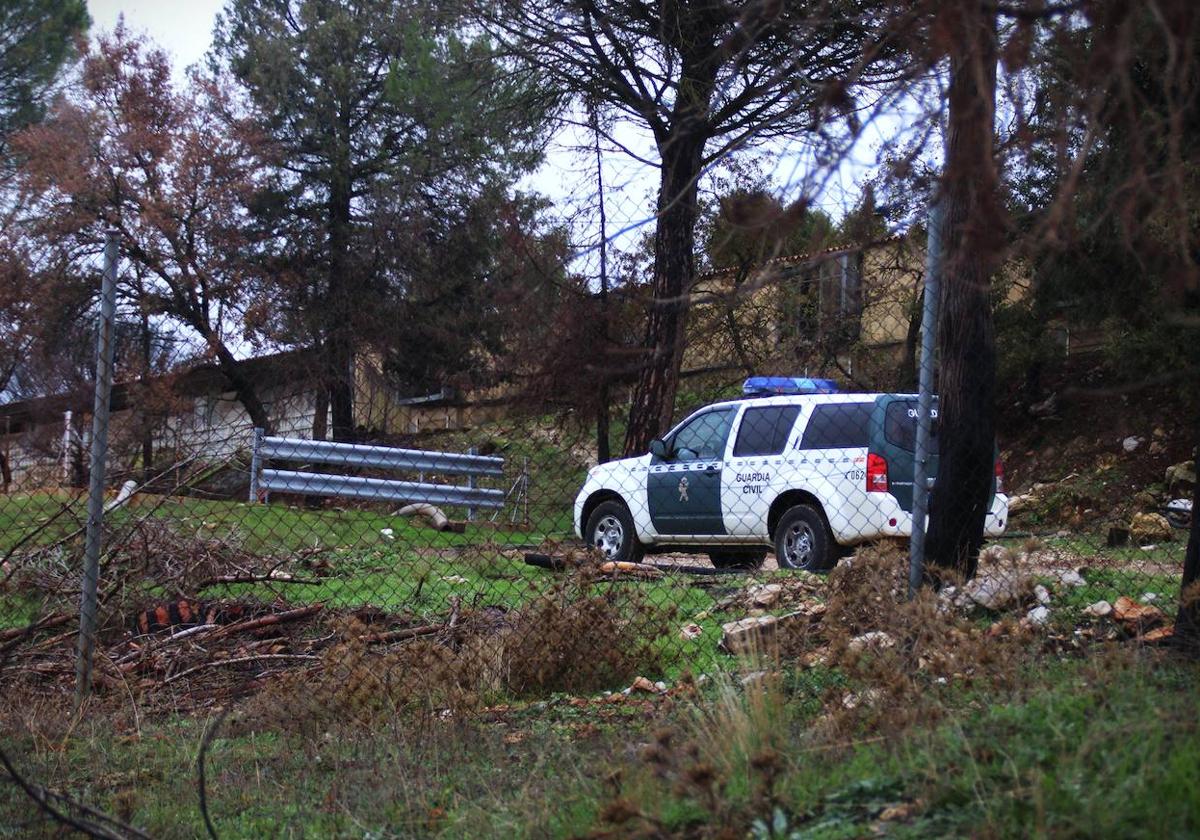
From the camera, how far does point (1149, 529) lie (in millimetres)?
12555

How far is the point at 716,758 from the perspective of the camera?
370cm

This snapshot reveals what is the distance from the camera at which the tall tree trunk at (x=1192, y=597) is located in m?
4.76

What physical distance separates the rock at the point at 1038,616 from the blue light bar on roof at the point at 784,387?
540 cm

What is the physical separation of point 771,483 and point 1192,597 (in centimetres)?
613

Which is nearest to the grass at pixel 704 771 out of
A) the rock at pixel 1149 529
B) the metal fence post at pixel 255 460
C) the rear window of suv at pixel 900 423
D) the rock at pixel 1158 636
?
the rock at pixel 1158 636

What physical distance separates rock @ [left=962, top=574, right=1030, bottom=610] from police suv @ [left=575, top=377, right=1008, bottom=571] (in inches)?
131

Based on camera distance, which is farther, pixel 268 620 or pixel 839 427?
pixel 839 427

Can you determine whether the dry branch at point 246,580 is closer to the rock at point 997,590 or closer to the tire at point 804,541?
the rock at point 997,590

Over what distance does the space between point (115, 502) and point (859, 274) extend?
407 centimetres

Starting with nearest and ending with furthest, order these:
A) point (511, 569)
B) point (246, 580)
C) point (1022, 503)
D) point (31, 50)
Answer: point (246, 580) < point (511, 569) < point (1022, 503) < point (31, 50)

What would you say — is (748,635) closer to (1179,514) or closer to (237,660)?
(237,660)

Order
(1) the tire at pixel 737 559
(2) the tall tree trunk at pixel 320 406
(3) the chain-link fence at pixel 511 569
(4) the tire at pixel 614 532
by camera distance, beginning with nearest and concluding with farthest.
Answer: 1. (3) the chain-link fence at pixel 511 569
2. (1) the tire at pixel 737 559
3. (4) the tire at pixel 614 532
4. (2) the tall tree trunk at pixel 320 406

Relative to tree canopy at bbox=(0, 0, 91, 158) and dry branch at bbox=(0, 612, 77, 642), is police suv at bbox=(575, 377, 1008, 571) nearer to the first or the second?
dry branch at bbox=(0, 612, 77, 642)

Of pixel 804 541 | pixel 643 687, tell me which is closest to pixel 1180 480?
pixel 804 541
